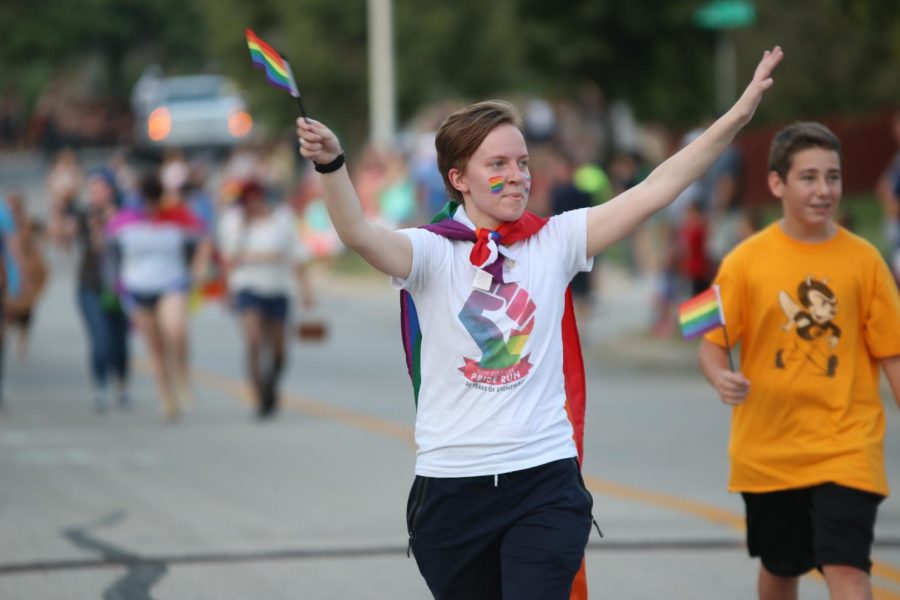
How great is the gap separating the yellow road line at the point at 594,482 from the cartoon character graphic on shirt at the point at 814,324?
72.6 inches

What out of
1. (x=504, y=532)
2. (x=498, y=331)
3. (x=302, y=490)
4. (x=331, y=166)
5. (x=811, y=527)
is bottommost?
(x=302, y=490)

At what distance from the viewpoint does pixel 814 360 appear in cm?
641

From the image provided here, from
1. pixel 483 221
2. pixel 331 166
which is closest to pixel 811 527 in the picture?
pixel 483 221

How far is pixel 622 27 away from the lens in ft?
135

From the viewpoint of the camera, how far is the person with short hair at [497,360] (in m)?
5.22

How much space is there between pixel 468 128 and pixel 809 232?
1.69 meters

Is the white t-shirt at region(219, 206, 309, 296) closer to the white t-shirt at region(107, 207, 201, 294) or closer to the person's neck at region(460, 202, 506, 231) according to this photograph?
the white t-shirt at region(107, 207, 201, 294)

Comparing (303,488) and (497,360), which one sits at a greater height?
(497,360)

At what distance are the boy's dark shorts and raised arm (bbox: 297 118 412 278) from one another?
190cm

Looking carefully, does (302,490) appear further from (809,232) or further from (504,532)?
(504,532)

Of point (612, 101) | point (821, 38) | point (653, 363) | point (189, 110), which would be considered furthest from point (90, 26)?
point (653, 363)

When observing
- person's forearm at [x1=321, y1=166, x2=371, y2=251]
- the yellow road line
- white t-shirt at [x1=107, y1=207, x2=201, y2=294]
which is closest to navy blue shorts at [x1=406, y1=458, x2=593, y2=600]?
person's forearm at [x1=321, y1=166, x2=371, y2=251]

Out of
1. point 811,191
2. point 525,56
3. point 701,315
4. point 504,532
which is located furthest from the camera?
point 525,56

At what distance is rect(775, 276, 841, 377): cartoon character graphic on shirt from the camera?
6.41 meters
